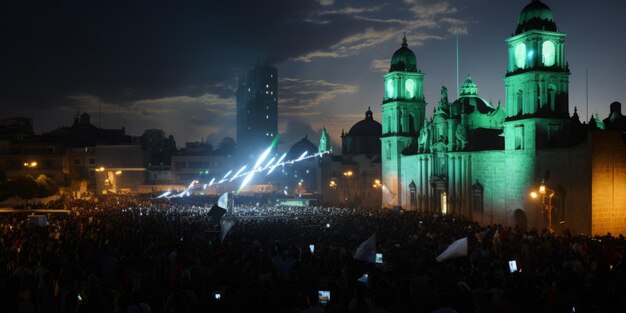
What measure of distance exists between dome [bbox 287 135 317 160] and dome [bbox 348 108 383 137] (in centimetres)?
4473

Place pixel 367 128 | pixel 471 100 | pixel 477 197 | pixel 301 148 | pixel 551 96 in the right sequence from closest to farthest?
1. pixel 551 96
2. pixel 477 197
3. pixel 471 100
4. pixel 367 128
5. pixel 301 148

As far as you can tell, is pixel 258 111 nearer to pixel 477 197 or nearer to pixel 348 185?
pixel 348 185

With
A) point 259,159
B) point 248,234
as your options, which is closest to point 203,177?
point 259,159

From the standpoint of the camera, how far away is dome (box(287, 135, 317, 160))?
432 feet

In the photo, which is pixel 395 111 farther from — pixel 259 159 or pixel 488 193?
pixel 259 159

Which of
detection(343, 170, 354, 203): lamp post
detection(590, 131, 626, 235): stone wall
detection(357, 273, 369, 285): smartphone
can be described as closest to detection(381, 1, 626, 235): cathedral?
detection(590, 131, 626, 235): stone wall

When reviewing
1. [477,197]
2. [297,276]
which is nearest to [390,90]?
[477,197]

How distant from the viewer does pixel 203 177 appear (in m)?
104

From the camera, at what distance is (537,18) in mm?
41281

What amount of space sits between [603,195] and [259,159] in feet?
393

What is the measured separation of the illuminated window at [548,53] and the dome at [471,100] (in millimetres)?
15352

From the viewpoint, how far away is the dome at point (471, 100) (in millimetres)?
58222

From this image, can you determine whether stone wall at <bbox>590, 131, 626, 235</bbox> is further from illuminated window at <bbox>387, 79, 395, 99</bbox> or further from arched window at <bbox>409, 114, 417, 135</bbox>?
illuminated window at <bbox>387, 79, 395, 99</bbox>

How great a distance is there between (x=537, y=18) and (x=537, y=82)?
15.0 feet
